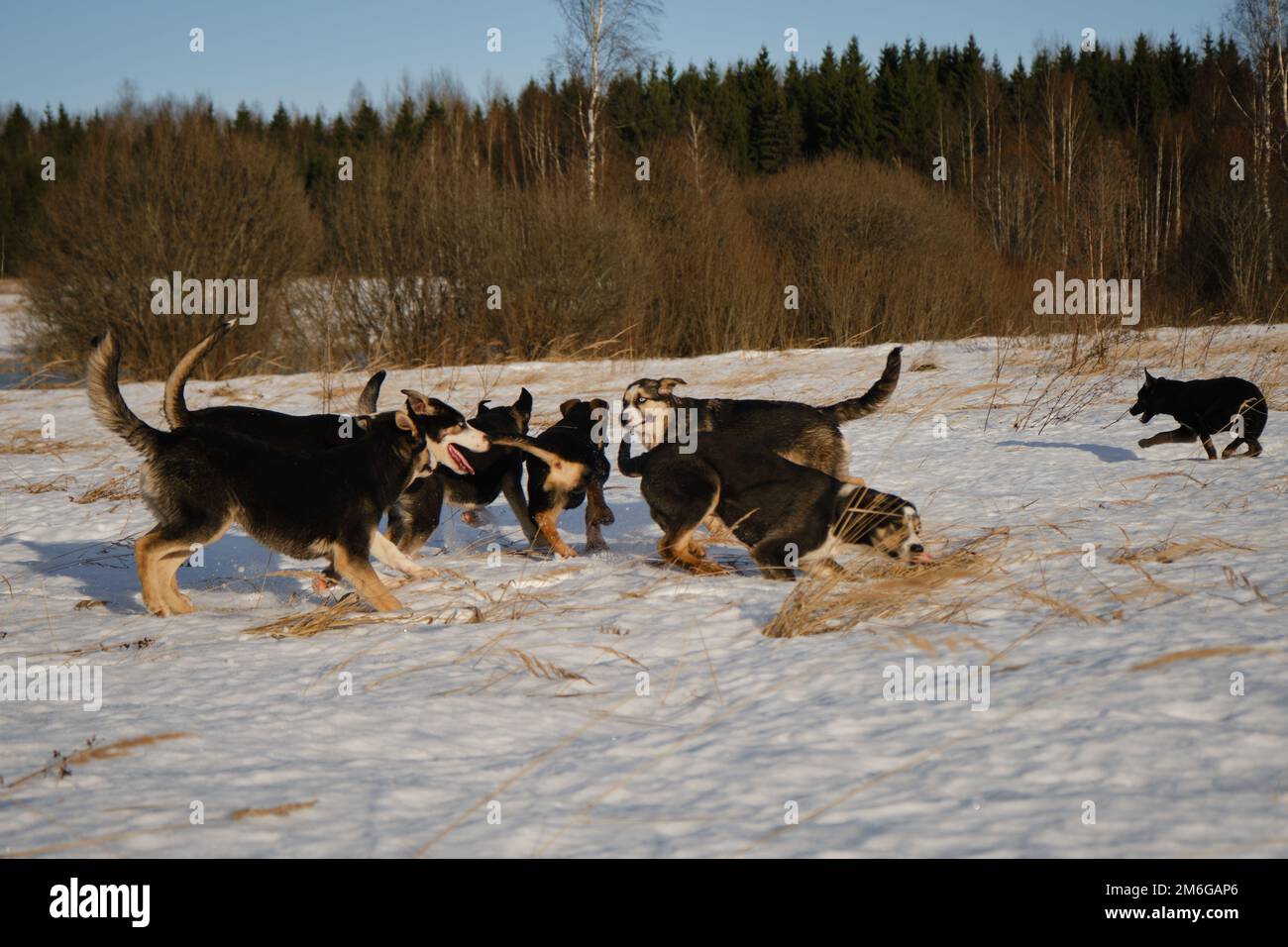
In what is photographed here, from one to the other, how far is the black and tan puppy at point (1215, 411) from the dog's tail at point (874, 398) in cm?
326

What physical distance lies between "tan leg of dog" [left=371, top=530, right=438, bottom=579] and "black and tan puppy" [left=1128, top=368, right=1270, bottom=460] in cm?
621

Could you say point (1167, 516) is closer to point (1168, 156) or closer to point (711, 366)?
point (711, 366)

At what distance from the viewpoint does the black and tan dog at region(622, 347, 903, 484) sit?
22.3 feet

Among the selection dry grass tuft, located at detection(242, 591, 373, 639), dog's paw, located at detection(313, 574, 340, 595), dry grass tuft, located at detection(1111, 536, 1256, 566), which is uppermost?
dry grass tuft, located at detection(1111, 536, 1256, 566)

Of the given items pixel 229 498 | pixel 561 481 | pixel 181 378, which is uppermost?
pixel 181 378

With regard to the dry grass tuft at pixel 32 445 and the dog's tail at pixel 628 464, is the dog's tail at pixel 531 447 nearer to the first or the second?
the dog's tail at pixel 628 464

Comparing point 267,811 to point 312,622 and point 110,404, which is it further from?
point 110,404

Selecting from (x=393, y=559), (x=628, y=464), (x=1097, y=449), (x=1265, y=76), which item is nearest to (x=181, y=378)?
(x=393, y=559)

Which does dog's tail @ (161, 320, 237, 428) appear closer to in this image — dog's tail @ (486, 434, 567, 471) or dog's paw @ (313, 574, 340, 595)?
dog's paw @ (313, 574, 340, 595)

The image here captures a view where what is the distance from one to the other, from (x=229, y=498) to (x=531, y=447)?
1.91 m

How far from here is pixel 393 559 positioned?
5926 millimetres

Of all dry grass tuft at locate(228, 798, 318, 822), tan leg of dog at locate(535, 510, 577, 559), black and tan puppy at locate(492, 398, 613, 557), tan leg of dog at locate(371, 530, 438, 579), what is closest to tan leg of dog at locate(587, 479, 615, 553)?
black and tan puppy at locate(492, 398, 613, 557)
